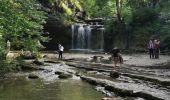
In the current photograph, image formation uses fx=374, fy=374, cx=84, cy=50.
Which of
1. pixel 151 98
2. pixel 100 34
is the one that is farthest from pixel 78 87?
pixel 100 34

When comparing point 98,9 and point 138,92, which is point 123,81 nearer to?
point 138,92

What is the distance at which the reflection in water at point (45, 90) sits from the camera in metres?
18.2

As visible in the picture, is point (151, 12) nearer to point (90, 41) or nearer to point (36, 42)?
point (90, 41)

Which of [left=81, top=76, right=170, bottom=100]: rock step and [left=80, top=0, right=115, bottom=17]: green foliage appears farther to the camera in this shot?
[left=80, top=0, right=115, bottom=17]: green foliage

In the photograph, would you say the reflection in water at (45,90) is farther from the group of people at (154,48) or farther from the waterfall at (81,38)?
the waterfall at (81,38)

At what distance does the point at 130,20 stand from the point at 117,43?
4.92 meters

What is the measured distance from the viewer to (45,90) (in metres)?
20.3

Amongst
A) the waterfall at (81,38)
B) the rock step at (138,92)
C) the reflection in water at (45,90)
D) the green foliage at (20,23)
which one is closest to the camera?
the rock step at (138,92)

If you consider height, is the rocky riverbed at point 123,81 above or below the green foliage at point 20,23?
below

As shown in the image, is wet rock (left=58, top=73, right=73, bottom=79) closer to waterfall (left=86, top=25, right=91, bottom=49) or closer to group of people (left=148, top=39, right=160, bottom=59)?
group of people (left=148, top=39, right=160, bottom=59)

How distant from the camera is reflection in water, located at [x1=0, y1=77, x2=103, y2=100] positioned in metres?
18.2

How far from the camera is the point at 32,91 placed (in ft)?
65.6

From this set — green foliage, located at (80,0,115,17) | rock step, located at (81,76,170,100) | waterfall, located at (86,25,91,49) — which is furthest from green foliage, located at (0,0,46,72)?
green foliage, located at (80,0,115,17)

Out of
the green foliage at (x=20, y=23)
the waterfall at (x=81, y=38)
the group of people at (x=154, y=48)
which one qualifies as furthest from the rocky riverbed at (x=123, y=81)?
the waterfall at (x=81, y=38)
